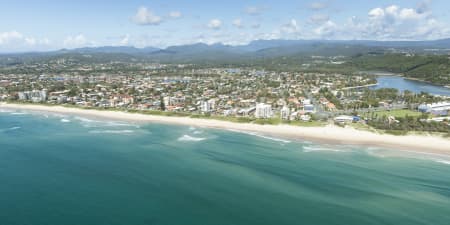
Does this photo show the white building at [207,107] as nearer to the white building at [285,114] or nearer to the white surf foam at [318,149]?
the white building at [285,114]

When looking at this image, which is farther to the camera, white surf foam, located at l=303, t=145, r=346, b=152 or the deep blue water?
the deep blue water

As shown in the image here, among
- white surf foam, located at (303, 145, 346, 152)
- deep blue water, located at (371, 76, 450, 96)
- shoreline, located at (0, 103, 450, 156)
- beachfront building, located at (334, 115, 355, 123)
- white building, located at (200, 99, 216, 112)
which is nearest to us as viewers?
white surf foam, located at (303, 145, 346, 152)

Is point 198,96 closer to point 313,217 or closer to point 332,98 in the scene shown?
point 332,98

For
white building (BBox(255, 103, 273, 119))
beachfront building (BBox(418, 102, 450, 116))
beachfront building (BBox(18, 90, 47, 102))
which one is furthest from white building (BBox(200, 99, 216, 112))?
beachfront building (BBox(18, 90, 47, 102))

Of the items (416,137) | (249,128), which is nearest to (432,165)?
(416,137)

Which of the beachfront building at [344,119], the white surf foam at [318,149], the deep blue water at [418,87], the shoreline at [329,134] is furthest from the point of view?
the deep blue water at [418,87]

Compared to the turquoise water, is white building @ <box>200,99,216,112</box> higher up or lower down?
higher up

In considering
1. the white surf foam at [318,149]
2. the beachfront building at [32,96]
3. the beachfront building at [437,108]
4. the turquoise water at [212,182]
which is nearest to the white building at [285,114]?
the turquoise water at [212,182]

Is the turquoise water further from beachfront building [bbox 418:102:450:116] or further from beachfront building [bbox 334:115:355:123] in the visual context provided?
beachfront building [bbox 418:102:450:116]

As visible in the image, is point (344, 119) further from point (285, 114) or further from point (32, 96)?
point (32, 96)

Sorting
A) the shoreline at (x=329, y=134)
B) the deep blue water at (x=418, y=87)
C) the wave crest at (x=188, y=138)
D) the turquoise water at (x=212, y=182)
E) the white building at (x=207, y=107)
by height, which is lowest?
the turquoise water at (x=212, y=182)
